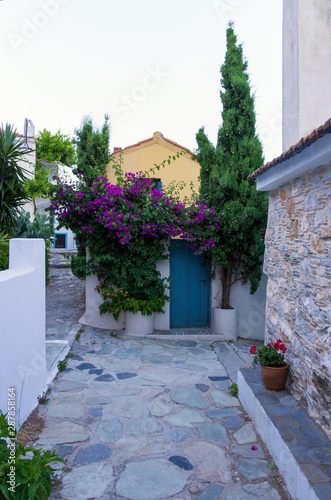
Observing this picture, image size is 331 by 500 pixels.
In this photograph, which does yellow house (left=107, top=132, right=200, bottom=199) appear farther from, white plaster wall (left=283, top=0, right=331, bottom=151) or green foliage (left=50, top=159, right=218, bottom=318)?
white plaster wall (left=283, top=0, right=331, bottom=151)

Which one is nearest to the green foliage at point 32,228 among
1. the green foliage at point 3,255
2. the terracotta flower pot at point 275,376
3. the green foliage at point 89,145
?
the green foliage at point 3,255

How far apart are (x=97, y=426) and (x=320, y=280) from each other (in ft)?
8.61

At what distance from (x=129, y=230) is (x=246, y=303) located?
9.65ft

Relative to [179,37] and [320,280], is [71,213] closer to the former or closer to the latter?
[179,37]

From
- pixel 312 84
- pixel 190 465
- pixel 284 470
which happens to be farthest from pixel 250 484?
pixel 312 84

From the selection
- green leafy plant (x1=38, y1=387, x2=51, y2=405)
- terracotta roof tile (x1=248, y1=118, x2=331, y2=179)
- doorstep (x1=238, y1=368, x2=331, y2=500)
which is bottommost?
green leafy plant (x1=38, y1=387, x2=51, y2=405)

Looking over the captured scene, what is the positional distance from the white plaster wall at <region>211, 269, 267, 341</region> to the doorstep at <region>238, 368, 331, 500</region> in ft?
10.9

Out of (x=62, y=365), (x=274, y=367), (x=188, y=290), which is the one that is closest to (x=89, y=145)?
(x=188, y=290)

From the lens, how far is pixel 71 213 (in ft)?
22.2

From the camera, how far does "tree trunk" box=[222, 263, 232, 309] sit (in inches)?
282

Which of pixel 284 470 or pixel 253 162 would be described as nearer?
pixel 284 470

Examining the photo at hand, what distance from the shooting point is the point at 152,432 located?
3457mm

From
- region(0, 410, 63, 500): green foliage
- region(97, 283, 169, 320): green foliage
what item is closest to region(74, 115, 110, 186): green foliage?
region(97, 283, 169, 320): green foliage

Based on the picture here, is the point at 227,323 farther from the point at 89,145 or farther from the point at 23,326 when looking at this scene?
the point at 89,145
